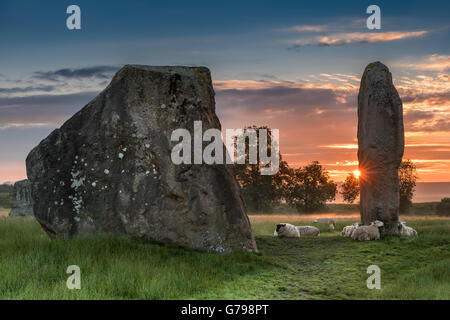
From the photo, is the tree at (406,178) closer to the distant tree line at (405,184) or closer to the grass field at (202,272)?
→ the distant tree line at (405,184)

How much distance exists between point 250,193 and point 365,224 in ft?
96.1

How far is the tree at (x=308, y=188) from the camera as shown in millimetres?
49125

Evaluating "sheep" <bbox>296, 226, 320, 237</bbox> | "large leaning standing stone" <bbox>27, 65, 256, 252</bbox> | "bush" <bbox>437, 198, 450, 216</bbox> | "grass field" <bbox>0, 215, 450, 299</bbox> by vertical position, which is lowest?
"bush" <bbox>437, 198, 450, 216</bbox>

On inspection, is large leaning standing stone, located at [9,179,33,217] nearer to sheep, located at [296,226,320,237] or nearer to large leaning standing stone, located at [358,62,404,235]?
sheep, located at [296,226,320,237]

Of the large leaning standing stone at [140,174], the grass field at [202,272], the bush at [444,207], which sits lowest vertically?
the bush at [444,207]

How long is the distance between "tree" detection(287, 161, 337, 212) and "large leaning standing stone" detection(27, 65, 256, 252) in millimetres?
36464

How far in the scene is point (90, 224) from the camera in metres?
12.6

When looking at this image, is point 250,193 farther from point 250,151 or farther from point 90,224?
point 90,224

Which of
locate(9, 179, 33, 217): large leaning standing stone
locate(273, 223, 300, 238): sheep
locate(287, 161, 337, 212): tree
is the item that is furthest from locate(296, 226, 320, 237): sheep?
locate(287, 161, 337, 212): tree

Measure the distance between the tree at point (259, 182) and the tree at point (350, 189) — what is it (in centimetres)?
899

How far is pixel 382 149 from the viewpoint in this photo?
16.8m

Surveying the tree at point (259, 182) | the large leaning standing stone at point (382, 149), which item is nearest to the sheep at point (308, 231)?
the large leaning standing stone at point (382, 149)

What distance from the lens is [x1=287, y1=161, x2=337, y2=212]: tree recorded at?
49125 mm
